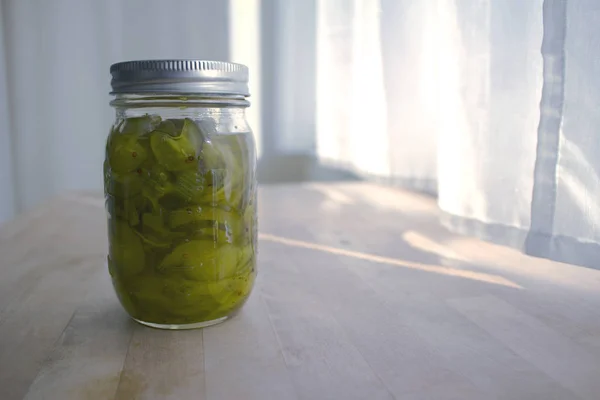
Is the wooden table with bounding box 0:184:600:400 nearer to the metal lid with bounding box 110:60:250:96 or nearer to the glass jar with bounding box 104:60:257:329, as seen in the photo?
the glass jar with bounding box 104:60:257:329

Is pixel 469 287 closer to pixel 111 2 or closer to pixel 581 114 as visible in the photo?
pixel 581 114

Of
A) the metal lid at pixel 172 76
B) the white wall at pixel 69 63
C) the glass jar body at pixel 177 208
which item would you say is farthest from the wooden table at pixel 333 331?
the white wall at pixel 69 63

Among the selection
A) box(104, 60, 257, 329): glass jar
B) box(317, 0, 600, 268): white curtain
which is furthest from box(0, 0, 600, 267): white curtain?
box(104, 60, 257, 329): glass jar

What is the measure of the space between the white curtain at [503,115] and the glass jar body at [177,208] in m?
0.39

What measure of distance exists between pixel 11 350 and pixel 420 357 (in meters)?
0.33

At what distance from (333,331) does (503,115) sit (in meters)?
0.45

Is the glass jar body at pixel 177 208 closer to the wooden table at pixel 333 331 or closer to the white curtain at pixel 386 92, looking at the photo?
the wooden table at pixel 333 331

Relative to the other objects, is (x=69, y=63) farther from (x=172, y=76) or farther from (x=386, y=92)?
(x=172, y=76)

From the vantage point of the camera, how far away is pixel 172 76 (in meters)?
0.47

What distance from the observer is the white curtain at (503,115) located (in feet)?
2.15

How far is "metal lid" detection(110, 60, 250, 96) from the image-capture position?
471mm

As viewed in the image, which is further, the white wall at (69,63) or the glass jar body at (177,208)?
the white wall at (69,63)

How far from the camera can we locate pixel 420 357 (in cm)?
46

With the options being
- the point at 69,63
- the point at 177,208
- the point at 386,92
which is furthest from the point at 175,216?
the point at 69,63
